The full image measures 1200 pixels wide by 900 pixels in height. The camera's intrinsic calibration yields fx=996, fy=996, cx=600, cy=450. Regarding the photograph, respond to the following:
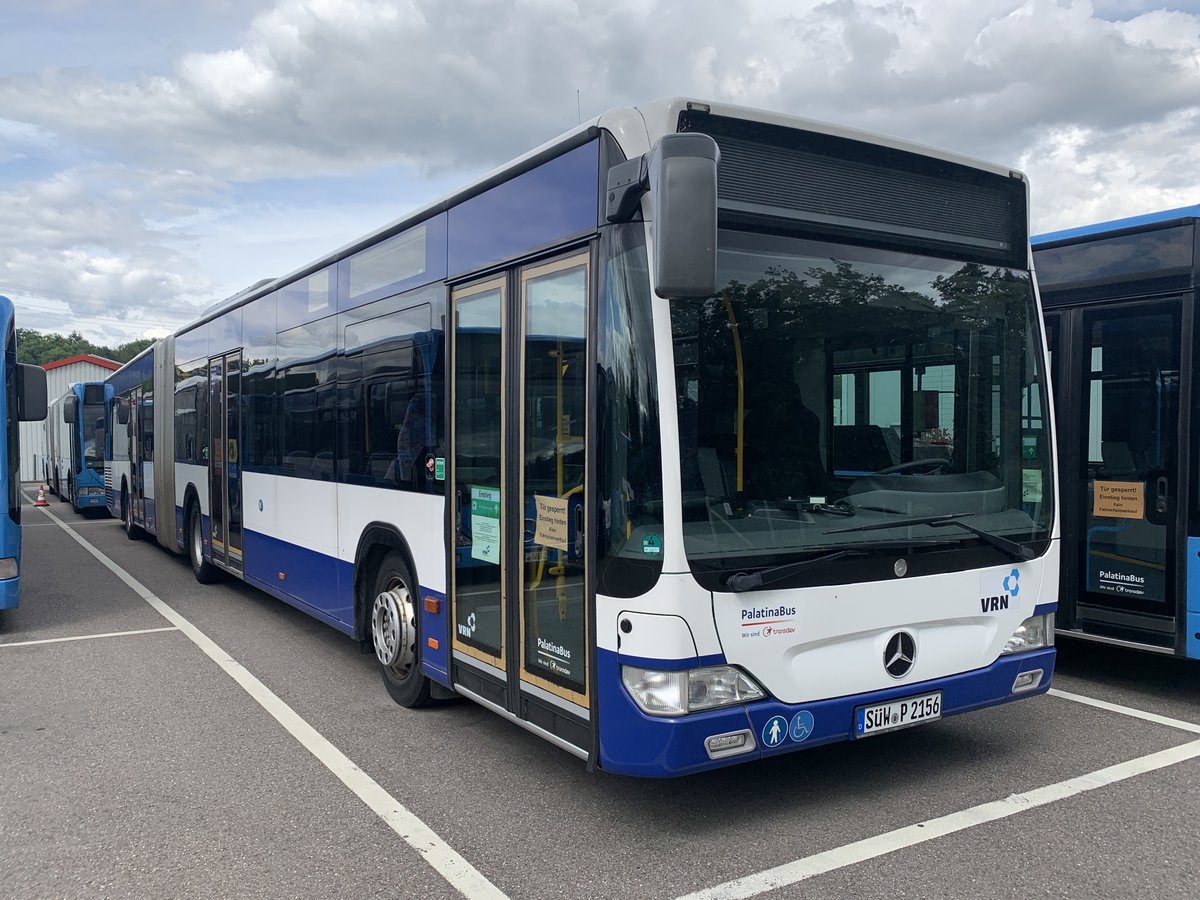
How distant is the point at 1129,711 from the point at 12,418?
29.6ft

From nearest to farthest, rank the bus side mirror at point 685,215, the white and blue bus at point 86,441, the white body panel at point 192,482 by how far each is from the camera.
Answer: the bus side mirror at point 685,215
the white body panel at point 192,482
the white and blue bus at point 86,441

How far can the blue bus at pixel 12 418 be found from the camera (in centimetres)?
854

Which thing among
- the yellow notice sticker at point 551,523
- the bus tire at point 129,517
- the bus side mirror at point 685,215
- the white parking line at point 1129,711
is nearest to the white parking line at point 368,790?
the yellow notice sticker at point 551,523

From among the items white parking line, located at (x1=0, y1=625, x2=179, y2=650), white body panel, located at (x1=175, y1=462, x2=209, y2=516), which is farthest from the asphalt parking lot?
white body panel, located at (x1=175, y1=462, x2=209, y2=516)

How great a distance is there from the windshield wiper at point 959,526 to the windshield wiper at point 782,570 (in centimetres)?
7

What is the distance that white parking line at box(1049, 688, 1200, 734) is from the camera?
5.67 m

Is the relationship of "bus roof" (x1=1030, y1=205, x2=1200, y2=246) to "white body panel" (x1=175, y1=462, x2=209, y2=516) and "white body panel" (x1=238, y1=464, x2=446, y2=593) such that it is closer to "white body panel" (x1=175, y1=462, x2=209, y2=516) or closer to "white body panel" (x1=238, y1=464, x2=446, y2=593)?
"white body panel" (x1=238, y1=464, x2=446, y2=593)

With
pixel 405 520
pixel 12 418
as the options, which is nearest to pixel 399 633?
pixel 405 520

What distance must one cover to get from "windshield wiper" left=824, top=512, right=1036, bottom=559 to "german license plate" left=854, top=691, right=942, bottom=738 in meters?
0.71

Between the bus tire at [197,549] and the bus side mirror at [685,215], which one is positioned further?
the bus tire at [197,549]

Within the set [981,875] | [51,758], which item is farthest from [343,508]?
[981,875]

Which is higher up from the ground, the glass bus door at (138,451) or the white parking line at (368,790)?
the glass bus door at (138,451)

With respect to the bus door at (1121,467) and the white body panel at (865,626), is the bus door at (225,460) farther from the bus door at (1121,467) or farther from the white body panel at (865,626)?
the bus door at (1121,467)

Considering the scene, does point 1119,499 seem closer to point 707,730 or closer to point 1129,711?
point 1129,711
